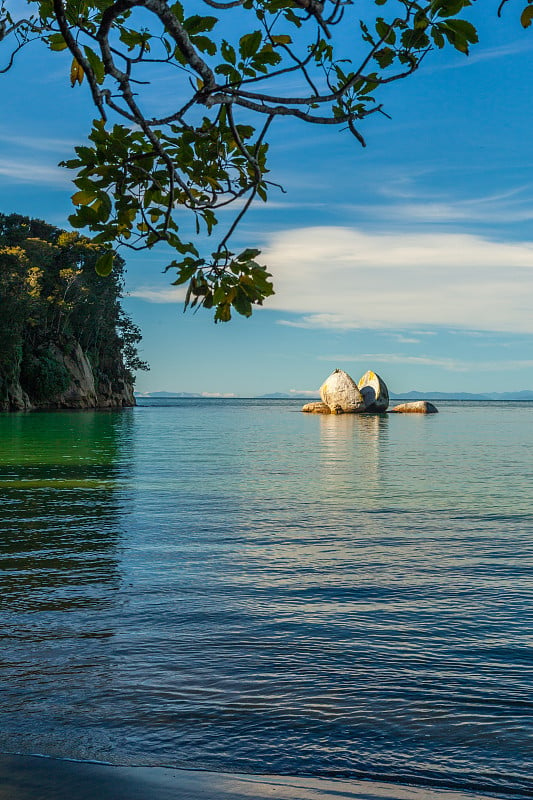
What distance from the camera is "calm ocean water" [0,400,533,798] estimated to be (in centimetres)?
402

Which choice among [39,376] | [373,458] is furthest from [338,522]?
[39,376]

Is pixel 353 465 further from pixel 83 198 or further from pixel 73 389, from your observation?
pixel 73 389

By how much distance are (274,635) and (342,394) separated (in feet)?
190

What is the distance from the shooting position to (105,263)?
336 centimetres

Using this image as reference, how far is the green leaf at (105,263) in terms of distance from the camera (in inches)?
131

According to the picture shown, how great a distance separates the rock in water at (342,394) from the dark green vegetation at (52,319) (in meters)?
21.6

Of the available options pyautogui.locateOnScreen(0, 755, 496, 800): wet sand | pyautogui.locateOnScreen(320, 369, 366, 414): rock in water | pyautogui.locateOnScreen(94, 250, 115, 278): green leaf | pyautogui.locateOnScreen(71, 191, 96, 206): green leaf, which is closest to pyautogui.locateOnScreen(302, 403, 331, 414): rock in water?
pyautogui.locateOnScreen(320, 369, 366, 414): rock in water

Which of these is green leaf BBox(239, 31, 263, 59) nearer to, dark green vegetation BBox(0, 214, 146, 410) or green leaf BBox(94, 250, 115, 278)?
green leaf BBox(94, 250, 115, 278)

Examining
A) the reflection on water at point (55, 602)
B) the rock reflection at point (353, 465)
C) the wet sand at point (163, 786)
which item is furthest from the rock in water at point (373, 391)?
the wet sand at point (163, 786)

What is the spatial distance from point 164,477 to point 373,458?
823 cm

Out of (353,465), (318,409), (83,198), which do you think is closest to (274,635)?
(83,198)

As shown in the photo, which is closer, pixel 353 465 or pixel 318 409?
pixel 353 465

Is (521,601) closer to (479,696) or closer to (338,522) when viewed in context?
(479,696)

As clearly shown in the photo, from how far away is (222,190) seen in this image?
12.9 ft
